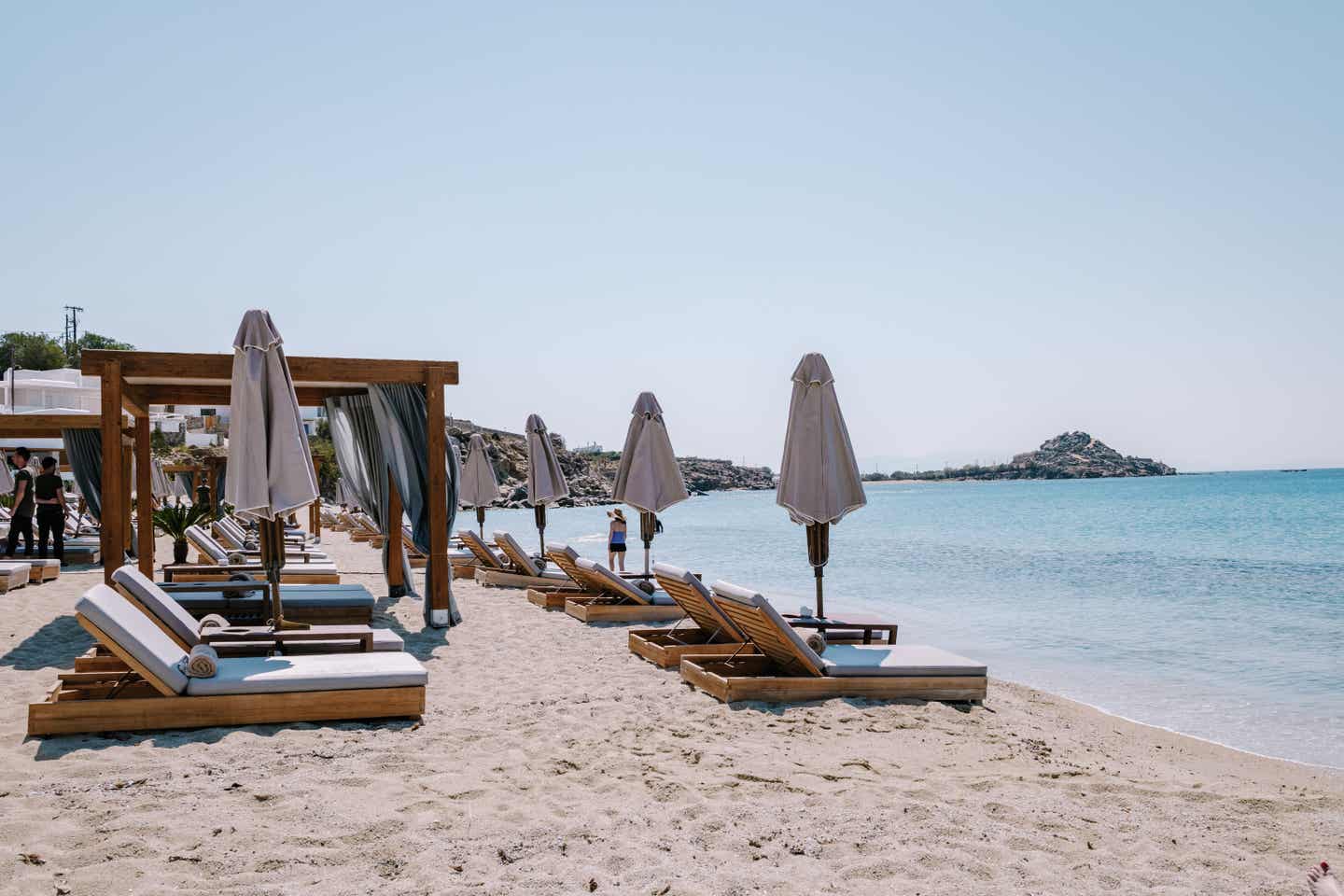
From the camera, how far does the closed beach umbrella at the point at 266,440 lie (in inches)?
242

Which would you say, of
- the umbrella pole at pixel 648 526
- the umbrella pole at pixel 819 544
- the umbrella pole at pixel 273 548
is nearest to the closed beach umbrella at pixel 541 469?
the umbrella pole at pixel 648 526

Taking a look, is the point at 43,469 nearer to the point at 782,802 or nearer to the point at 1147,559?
the point at 782,802

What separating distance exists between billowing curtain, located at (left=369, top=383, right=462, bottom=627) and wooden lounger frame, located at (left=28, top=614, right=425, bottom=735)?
3.58 metres

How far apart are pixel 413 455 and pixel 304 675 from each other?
414 cm

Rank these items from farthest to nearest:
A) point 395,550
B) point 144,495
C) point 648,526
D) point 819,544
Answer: point 395,550
point 648,526
point 144,495
point 819,544

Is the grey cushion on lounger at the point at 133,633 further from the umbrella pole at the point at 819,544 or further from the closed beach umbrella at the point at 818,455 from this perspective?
the umbrella pole at the point at 819,544

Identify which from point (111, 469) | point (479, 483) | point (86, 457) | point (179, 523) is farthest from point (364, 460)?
point (86, 457)

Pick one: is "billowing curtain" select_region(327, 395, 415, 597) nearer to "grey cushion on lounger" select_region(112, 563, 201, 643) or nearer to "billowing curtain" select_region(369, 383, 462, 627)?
"billowing curtain" select_region(369, 383, 462, 627)

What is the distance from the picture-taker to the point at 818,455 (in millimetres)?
7441

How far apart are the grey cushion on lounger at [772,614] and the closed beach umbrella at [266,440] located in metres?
2.64

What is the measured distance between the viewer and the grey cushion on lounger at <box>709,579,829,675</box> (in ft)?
19.2

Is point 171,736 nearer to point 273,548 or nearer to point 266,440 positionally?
point 273,548

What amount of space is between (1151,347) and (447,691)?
2449 centimetres

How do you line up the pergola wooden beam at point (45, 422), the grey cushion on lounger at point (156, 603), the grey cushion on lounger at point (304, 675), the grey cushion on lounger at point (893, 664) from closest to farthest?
1. the grey cushion on lounger at point (304, 675)
2. the grey cushion on lounger at point (156, 603)
3. the grey cushion on lounger at point (893, 664)
4. the pergola wooden beam at point (45, 422)
